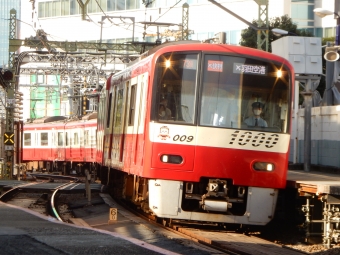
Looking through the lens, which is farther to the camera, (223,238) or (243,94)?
(243,94)

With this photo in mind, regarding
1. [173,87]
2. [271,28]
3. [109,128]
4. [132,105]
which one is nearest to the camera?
[173,87]

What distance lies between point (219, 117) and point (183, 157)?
86 cm

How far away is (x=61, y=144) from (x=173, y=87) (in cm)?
2911

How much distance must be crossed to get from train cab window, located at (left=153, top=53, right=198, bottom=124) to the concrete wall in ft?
28.0

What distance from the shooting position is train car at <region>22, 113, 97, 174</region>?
37156mm

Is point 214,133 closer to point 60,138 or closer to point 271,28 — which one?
point 60,138

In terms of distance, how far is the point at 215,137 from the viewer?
42.9ft

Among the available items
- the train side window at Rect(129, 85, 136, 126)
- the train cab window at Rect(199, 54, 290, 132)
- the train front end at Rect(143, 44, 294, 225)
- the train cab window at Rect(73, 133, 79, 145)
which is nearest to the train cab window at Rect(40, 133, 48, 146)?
the train cab window at Rect(73, 133, 79, 145)

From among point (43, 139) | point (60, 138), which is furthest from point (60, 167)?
point (60, 138)

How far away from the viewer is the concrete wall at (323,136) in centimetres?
2136

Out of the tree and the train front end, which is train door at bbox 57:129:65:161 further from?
the train front end

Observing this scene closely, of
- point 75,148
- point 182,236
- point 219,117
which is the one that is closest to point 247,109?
point 219,117

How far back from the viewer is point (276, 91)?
44.1 ft

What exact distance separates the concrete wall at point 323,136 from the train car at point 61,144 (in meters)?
12.9
